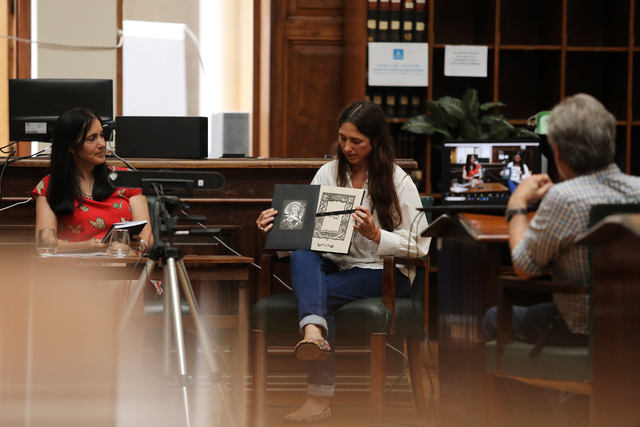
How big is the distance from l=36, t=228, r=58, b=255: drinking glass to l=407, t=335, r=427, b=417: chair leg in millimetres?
1257

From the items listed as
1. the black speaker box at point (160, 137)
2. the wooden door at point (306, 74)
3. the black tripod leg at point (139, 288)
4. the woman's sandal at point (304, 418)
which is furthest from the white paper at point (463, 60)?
the black tripod leg at point (139, 288)

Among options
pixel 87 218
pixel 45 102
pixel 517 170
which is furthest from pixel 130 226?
pixel 517 170

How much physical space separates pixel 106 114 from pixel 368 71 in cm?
→ 148

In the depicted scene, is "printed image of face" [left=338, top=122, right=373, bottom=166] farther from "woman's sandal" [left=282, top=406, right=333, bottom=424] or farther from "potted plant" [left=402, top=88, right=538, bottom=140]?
"potted plant" [left=402, top=88, right=538, bottom=140]

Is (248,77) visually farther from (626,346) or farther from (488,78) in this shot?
(626,346)

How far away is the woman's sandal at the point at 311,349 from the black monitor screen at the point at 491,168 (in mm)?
1044

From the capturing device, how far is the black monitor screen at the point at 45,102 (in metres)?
2.87

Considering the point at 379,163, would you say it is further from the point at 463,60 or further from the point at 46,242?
the point at 463,60

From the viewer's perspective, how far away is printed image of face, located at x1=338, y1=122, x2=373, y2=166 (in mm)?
2523

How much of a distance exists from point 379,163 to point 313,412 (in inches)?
37.6

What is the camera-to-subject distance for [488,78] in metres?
3.80

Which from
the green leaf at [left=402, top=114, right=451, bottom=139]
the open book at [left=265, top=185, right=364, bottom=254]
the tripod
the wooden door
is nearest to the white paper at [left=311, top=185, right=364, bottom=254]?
the open book at [left=265, top=185, right=364, bottom=254]

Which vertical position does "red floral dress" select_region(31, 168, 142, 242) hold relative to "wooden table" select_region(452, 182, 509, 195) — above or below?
below

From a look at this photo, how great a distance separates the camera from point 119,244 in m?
2.05
